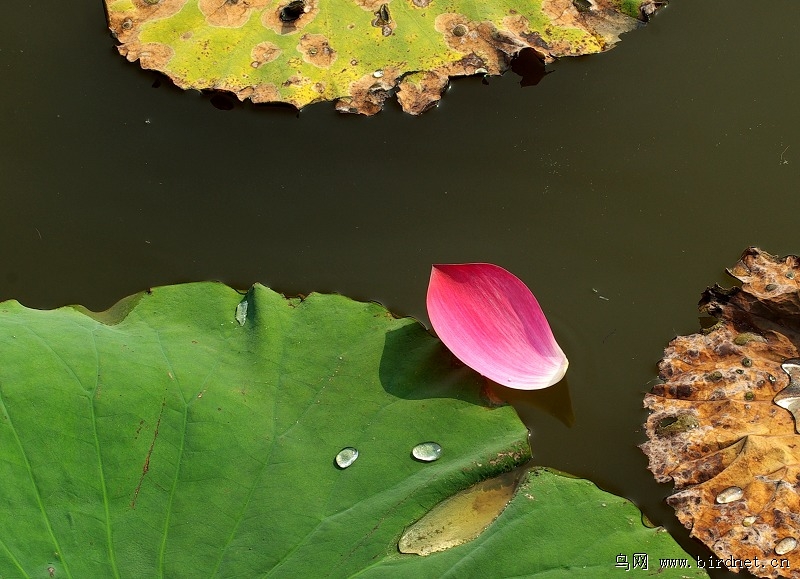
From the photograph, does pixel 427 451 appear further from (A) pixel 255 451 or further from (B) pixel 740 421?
(B) pixel 740 421

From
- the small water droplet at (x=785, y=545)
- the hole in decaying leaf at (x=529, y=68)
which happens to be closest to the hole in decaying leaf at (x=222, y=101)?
the hole in decaying leaf at (x=529, y=68)

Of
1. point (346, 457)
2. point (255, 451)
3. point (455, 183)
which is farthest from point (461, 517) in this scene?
point (455, 183)

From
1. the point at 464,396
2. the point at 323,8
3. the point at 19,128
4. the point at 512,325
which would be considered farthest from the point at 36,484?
the point at 323,8

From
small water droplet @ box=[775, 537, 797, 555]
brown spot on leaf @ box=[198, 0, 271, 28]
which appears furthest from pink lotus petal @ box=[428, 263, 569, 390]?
brown spot on leaf @ box=[198, 0, 271, 28]

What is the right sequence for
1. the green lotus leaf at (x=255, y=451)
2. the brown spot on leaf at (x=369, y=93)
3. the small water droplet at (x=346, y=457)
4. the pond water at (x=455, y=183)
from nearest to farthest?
the green lotus leaf at (x=255, y=451) → the small water droplet at (x=346, y=457) → the pond water at (x=455, y=183) → the brown spot on leaf at (x=369, y=93)

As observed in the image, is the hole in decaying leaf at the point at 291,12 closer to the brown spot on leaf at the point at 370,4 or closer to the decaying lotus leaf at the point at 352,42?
the decaying lotus leaf at the point at 352,42

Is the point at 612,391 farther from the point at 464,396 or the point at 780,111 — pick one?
the point at 780,111
